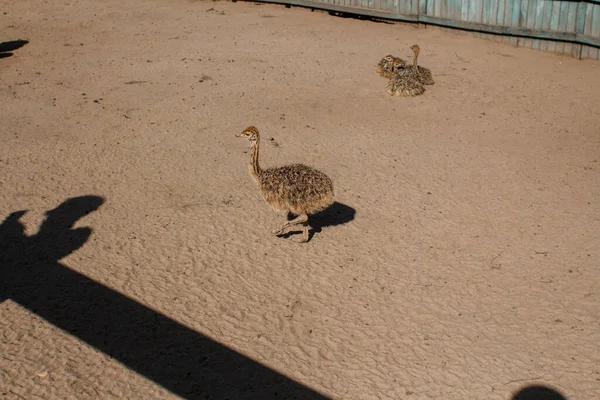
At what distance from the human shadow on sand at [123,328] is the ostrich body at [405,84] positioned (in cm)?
729

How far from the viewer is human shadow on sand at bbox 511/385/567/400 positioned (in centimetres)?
688

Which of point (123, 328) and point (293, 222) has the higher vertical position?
point (293, 222)

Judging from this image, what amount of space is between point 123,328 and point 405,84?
8539 mm

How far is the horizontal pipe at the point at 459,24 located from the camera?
53.7 feet

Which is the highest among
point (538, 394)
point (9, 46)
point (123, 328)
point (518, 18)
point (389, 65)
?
point (518, 18)

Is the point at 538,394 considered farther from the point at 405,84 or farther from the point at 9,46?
the point at 9,46

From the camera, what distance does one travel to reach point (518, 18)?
17203 mm

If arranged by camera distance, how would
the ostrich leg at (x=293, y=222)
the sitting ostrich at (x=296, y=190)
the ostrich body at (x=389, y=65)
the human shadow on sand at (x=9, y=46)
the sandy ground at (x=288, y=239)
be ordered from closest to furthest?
the sandy ground at (x=288, y=239), the sitting ostrich at (x=296, y=190), the ostrich leg at (x=293, y=222), the ostrich body at (x=389, y=65), the human shadow on sand at (x=9, y=46)

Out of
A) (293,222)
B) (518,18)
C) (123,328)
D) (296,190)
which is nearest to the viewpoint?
(123,328)

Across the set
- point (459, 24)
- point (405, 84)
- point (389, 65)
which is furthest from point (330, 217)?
point (459, 24)

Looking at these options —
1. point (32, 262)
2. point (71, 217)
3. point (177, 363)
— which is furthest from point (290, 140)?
point (177, 363)

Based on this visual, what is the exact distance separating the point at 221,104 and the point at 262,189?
503 centimetres

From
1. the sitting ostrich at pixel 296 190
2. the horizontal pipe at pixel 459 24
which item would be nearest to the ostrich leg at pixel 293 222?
the sitting ostrich at pixel 296 190

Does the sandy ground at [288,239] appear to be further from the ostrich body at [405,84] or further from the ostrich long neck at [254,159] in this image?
the ostrich long neck at [254,159]
